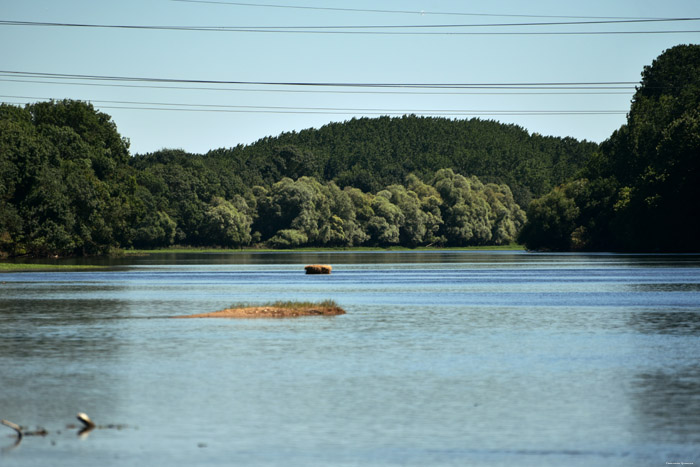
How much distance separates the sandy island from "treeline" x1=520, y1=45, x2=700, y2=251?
10394 cm

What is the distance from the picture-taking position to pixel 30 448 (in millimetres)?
18469

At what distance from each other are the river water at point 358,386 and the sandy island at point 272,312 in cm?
219

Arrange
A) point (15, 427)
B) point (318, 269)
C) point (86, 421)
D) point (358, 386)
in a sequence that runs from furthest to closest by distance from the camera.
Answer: point (318, 269) < point (358, 386) < point (86, 421) < point (15, 427)

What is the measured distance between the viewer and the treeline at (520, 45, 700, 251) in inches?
5773

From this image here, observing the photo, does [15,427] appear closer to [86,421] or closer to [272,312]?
[86,421]

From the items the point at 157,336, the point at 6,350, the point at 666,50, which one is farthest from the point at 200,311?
the point at 666,50

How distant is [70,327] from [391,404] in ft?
82.0

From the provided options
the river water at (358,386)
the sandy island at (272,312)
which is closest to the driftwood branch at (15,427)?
the river water at (358,386)

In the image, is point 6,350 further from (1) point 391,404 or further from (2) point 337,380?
(1) point 391,404

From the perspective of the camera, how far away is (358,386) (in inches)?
1027

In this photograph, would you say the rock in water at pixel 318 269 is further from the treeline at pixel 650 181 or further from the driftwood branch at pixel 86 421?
the driftwood branch at pixel 86 421

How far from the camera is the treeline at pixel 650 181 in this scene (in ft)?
481

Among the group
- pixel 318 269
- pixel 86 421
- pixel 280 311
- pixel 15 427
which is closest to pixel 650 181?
pixel 318 269

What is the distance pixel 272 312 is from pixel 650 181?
114m
